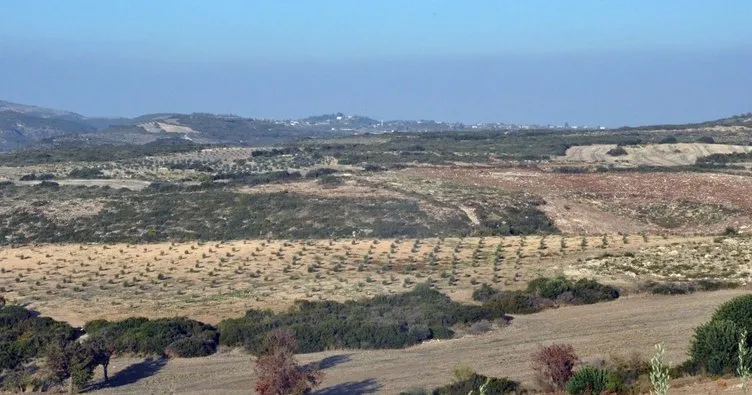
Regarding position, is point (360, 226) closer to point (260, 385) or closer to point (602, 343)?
→ point (602, 343)

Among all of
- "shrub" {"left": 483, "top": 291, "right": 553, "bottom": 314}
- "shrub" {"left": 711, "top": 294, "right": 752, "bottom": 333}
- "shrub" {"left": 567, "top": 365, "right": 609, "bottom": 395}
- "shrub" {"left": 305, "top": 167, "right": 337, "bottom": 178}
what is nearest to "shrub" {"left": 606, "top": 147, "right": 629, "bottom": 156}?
"shrub" {"left": 305, "top": 167, "right": 337, "bottom": 178}

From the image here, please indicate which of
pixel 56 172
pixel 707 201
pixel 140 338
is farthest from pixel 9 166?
pixel 140 338

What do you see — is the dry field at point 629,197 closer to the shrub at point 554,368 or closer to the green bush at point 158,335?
the green bush at point 158,335

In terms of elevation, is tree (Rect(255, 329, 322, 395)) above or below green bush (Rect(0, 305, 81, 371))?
above

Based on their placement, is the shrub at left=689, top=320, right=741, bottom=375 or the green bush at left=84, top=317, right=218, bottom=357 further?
the green bush at left=84, top=317, right=218, bottom=357

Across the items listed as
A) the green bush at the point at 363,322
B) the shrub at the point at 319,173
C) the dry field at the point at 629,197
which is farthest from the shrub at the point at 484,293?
the shrub at the point at 319,173

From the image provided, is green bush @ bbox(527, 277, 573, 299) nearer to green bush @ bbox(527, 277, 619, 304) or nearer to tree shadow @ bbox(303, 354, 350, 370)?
green bush @ bbox(527, 277, 619, 304)

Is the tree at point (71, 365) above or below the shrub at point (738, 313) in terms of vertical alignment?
below

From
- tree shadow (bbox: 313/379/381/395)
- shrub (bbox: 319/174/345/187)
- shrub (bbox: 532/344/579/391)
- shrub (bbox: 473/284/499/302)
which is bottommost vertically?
tree shadow (bbox: 313/379/381/395)
